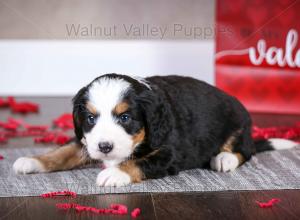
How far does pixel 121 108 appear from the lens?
3398 mm

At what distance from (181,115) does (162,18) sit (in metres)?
3.68

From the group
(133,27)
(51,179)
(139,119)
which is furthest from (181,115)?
(133,27)

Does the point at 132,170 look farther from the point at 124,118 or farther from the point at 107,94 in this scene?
the point at 107,94

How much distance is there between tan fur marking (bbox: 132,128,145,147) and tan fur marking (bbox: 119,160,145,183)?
118 millimetres

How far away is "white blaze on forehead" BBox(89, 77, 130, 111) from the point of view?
11.1ft

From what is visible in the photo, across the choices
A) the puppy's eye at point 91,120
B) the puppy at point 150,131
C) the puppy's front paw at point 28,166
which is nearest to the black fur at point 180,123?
the puppy at point 150,131

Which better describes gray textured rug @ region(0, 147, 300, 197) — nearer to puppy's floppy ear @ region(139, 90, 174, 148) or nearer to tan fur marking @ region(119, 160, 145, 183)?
tan fur marking @ region(119, 160, 145, 183)

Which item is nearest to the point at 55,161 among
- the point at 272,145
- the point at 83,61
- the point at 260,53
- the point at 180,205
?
the point at 180,205

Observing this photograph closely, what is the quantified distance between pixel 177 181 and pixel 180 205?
16.6 inches

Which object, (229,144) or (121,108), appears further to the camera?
(229,144)

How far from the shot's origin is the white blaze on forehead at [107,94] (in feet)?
11.1

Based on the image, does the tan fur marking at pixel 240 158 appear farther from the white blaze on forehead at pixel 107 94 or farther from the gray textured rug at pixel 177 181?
the white blaze on forehead at pixel 107 94

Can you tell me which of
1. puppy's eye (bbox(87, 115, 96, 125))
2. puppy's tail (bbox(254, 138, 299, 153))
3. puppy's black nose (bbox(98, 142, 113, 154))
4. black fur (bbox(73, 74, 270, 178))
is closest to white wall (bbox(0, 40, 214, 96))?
puppy's tail (bbox(254, 138, 299, 153))

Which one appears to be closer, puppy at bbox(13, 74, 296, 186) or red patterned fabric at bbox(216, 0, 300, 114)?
puppy at bbox(13, 74, 296, 186)
